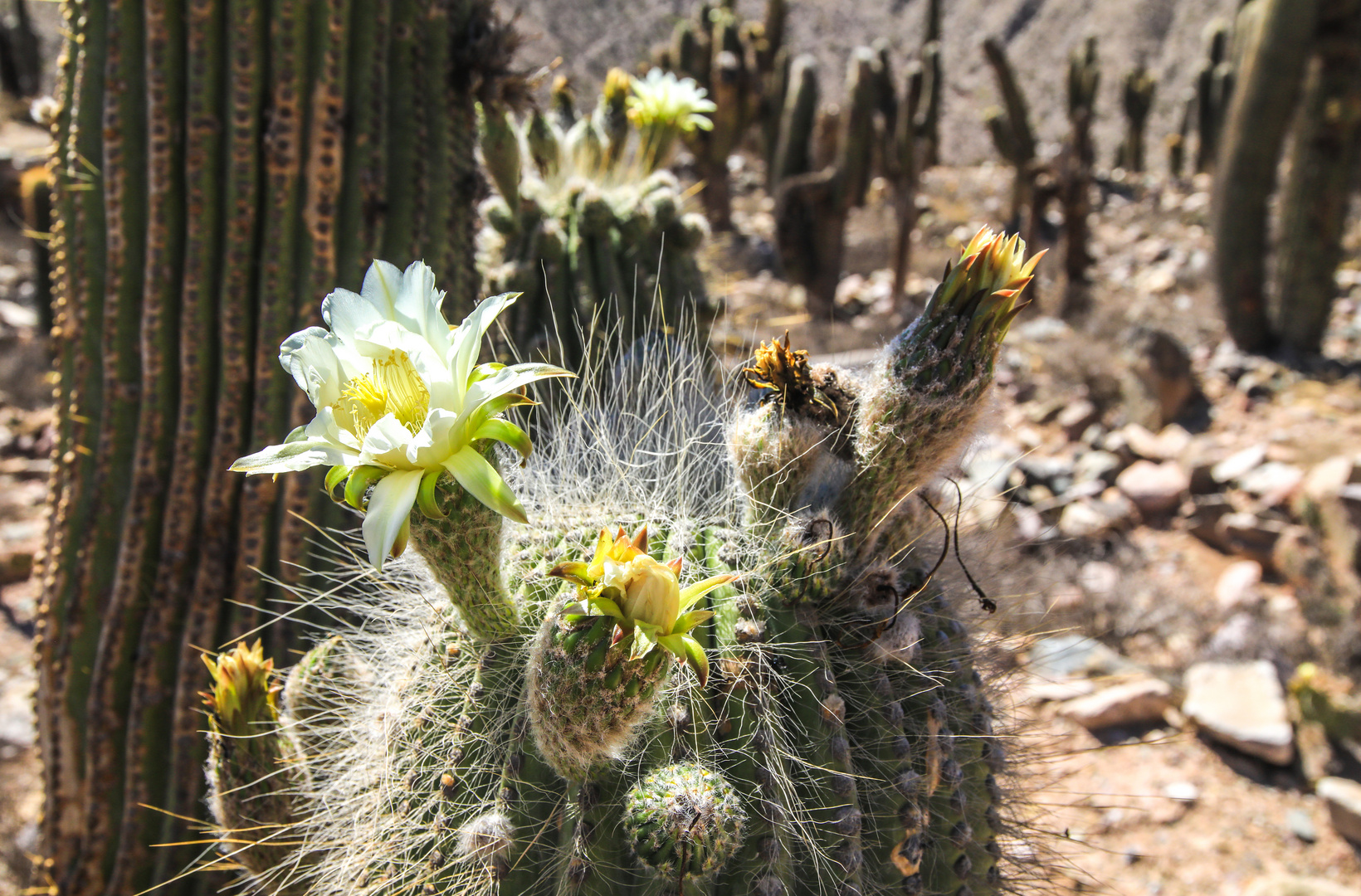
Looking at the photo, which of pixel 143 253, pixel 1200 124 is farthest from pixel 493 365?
pixel 1200 124

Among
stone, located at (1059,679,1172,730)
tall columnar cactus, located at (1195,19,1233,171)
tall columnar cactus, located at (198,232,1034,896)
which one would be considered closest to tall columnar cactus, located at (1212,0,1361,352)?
stone, located at (1059,679,1172,730)

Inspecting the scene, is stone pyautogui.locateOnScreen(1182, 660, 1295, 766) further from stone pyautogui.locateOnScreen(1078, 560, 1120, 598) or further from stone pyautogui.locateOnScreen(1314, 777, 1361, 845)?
stone pyautogui.locateOnScreen(1078, 560, 1120, 598)

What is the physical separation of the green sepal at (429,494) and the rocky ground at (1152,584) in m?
0.92

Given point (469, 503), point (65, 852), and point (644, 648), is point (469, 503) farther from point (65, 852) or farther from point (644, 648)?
point (65, 852)

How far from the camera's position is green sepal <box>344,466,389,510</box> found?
41.4 inches

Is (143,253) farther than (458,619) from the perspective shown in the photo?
Yes

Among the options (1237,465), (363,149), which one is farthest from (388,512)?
(1237,465)

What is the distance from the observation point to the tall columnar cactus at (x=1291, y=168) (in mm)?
7281

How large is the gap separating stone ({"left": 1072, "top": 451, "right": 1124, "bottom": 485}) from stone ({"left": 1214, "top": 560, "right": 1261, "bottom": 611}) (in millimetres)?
1330

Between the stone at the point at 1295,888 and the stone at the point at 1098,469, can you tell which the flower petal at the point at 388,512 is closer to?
the stone at the point at 1295,888

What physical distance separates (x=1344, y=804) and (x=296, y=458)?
13.6 ft

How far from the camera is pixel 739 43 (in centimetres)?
1411

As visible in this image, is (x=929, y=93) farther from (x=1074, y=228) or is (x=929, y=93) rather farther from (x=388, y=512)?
(x=388, y=512)

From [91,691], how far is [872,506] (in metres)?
2.35
